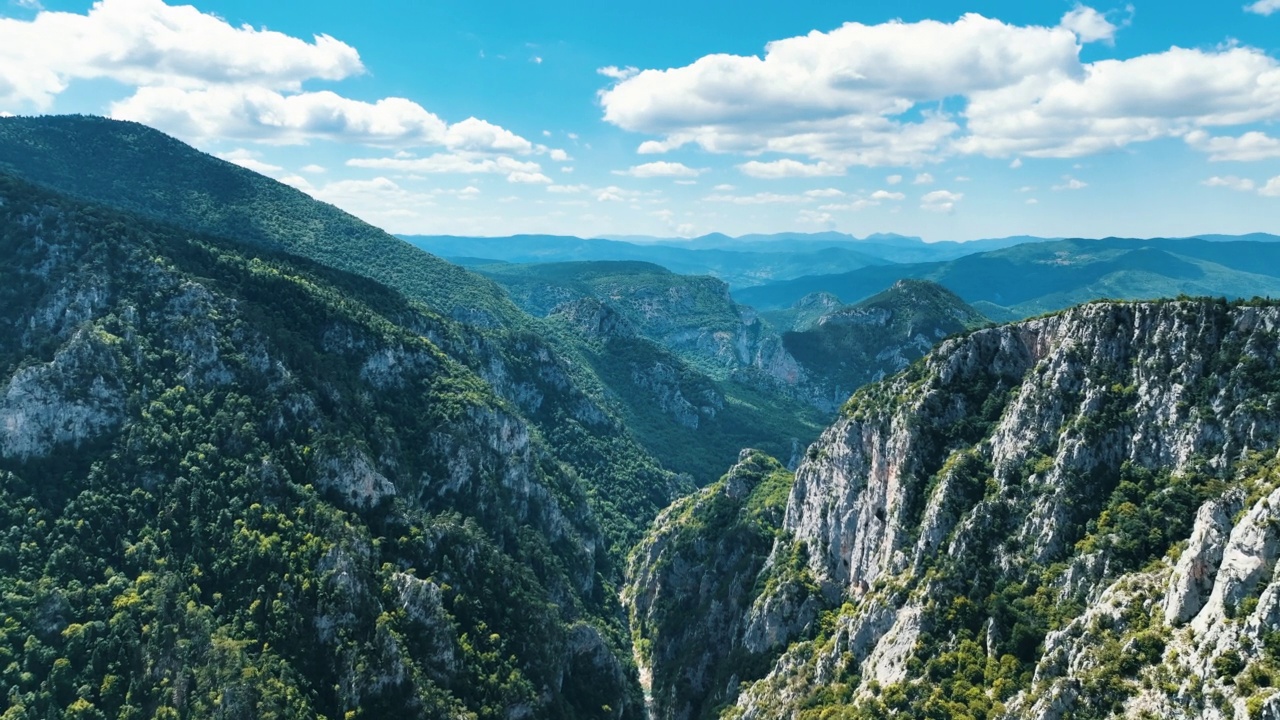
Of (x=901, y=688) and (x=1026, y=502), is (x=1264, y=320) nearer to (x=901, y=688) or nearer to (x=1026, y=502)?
(x=1026, y=502)

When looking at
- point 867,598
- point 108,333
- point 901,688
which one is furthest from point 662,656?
point 108,333

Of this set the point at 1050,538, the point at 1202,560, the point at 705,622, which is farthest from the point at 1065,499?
the point at 705,622

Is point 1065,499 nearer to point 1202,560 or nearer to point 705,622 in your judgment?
point 1202,560

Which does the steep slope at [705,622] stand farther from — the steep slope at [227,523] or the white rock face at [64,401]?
the white rock face at [64,401]

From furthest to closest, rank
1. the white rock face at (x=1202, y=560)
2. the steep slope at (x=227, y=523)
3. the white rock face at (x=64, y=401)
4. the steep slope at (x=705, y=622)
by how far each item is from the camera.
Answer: the steep slope at (x=705, y=622) → the white rock face at (x=64, y=401) → the steep slope at (x=227, y=523) → the white rock face at (x=1202, y=560)

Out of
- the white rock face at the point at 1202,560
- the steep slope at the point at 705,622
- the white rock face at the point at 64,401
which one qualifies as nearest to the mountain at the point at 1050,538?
the white rock face at the point at 1202,560

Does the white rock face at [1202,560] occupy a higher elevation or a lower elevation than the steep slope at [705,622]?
higher

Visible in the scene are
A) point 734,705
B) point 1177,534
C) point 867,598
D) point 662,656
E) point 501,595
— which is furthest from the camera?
point 662,656

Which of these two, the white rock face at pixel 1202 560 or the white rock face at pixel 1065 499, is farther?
the white rock face at pixel 1202 560
